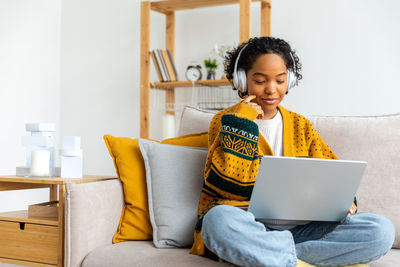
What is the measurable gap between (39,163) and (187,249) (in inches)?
27.5

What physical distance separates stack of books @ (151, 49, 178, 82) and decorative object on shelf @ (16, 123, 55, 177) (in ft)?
4.65

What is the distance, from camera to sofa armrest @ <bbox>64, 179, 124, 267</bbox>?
4.90 feet

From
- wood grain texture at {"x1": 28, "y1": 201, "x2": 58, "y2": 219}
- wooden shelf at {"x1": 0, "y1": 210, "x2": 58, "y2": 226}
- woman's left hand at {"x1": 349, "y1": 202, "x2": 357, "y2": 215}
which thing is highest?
woman's left hand at {"x1": 349, "y1": 202, "x2": 357, "y2": 215}

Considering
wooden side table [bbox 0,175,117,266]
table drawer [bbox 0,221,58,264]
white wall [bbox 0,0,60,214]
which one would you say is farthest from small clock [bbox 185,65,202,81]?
table drawer [bbox 0,221,58,264]

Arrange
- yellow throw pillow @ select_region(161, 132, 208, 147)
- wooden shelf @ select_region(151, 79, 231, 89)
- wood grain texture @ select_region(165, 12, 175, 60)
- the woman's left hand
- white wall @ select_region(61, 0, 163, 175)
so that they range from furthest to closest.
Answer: white wall @ select_region(61, 0, 163, 175) < wood grain texture @ select_region(165, 12, 175, 60) < wooden shelf @ select_region(151, 79, 231, 89) < yellow throw pillow @ select_region(161, 132, 208, 147) < the woman's left hand

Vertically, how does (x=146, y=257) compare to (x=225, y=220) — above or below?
below

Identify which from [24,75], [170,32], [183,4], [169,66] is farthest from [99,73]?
[183,4]

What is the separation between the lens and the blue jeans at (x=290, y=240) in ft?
4.12

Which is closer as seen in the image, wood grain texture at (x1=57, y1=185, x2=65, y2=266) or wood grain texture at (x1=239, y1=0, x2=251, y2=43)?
wood grain texture at (x1=57, y1=185, x2=65, y2=266)

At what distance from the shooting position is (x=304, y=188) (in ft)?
4.15

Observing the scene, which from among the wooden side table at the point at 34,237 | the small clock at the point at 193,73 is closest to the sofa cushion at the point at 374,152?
the wooden side table at the point at 34,237

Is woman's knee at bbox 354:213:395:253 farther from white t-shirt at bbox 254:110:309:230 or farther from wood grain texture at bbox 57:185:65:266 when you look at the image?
wood grain texture at bbox 57:185:65:266

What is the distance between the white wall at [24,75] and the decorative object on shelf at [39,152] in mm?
1598

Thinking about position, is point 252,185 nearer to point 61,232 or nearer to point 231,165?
point 231,165
